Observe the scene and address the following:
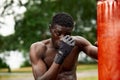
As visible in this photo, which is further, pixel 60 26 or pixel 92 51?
pixel 92 51

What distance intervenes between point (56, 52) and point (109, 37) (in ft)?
7.53

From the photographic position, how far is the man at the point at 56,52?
408 cm

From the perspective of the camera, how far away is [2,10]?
55.6 ft

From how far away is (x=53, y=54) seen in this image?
4.73m

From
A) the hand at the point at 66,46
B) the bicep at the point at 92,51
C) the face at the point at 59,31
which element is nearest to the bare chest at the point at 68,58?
the bicep at the point at 92,51

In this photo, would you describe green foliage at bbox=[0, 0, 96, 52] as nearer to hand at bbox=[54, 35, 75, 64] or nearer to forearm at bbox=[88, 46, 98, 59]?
forearm at bbox=[88, 46, 98, 59]

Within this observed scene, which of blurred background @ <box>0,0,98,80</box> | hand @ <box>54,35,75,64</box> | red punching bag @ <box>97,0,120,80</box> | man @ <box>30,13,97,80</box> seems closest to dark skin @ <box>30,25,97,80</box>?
man @ <box>30,13,97,80</box>

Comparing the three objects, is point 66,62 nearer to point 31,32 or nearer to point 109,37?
point 109,37

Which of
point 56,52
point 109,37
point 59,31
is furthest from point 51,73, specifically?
point 109,37

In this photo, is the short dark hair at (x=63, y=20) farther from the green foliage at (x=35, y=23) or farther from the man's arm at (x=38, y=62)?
the green foliage at (x=35, y=23)

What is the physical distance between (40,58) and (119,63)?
2.28 metres

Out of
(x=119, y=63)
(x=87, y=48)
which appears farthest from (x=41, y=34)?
(x=119, y=63)

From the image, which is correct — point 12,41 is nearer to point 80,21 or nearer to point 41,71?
point 80,21

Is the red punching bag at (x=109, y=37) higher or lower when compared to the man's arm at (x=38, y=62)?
higher
